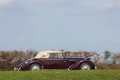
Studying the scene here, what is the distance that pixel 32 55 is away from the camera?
3067 centimetres

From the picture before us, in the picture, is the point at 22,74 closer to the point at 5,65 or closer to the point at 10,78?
the point at 10,78

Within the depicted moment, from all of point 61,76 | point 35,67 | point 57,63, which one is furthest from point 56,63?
point 61,76

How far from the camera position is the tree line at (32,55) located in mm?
29484

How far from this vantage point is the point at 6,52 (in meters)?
29.6

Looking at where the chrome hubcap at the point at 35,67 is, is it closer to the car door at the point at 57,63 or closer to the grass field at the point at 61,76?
the car door at the point at 57,63

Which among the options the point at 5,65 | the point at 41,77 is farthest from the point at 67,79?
the point at 5,65

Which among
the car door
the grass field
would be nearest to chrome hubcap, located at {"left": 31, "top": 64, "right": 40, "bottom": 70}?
the car door

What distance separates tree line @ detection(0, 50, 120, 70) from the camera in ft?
96.7

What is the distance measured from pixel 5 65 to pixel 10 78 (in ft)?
36.7

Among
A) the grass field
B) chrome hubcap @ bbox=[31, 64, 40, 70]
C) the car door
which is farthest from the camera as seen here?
the car door

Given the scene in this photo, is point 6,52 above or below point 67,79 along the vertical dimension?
above

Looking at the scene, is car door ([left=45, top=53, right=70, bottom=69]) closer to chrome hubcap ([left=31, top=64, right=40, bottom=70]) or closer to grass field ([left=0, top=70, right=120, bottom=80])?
chrome hubcap ([left=31, top=64, right=40, bottom=70])

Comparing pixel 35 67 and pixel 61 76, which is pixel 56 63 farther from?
pixel 61 76

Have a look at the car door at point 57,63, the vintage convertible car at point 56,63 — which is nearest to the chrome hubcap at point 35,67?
the vintage convertible car at point 56,63
